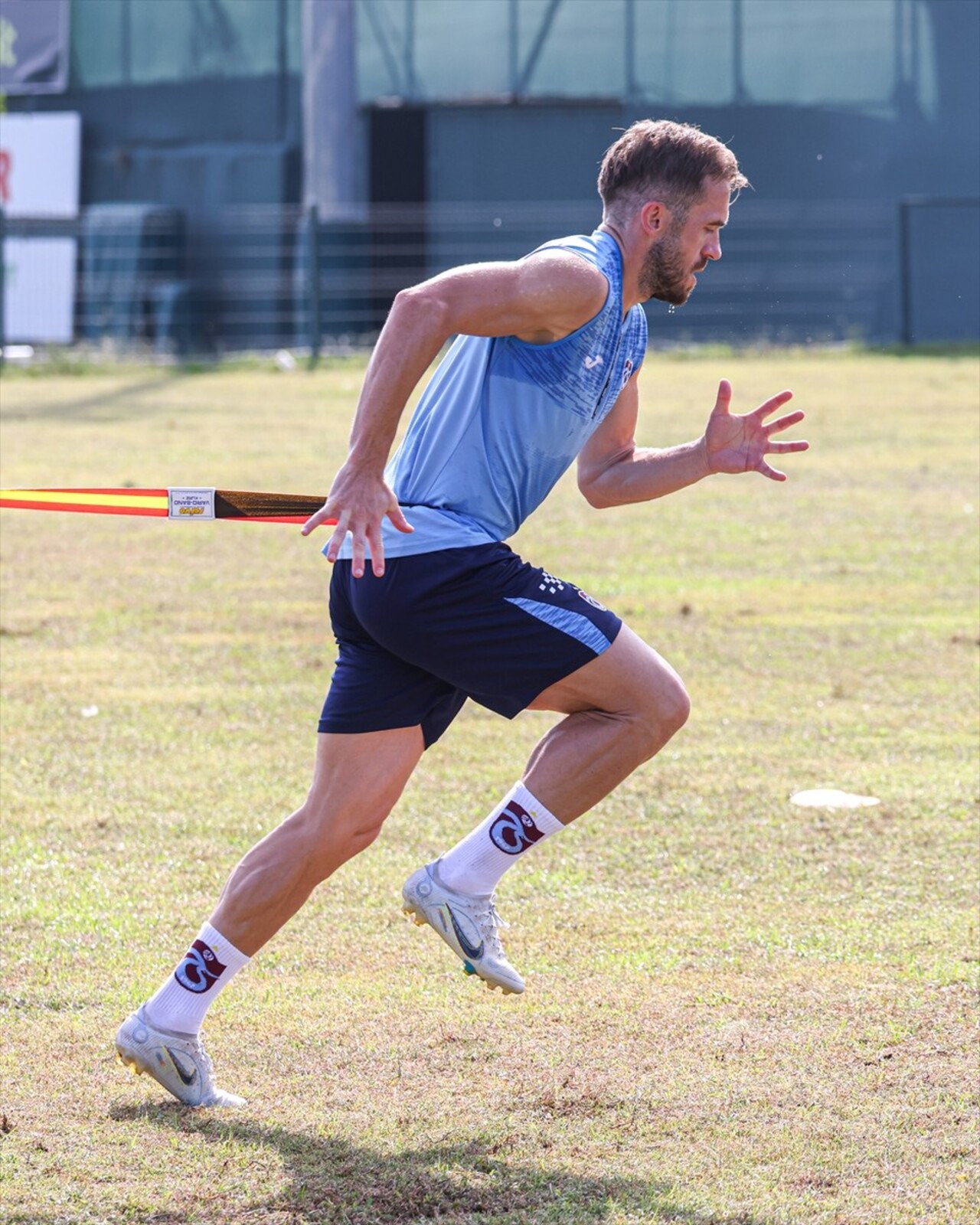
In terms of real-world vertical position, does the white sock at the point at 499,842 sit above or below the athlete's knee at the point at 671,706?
below

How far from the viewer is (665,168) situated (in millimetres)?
4203

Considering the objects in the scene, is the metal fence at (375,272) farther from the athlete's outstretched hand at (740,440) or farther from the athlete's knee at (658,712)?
the athlete's knee at (658,712)

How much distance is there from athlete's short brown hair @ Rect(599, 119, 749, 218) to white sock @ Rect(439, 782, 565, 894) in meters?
1.29

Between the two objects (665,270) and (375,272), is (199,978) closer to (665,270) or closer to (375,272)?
(665,270)

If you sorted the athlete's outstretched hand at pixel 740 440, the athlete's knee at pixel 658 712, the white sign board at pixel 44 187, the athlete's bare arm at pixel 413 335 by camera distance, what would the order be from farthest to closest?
the white sign board at pixel 44 187 < the athlete's outstretched hand at pixel 740 440 < the athlete's knee at pixel 658 712 < the athlete's bare arm at pixel 413 335

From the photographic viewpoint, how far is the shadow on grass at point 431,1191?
145 inches

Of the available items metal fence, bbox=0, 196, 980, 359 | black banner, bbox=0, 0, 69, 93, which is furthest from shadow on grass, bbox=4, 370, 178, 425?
black banner, bbox=0, 0, 69, 93

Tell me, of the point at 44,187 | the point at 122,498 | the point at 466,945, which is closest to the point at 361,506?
the point at 466,945

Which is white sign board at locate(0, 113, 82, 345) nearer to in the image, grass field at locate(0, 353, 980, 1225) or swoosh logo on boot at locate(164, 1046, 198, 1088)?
grass field at locate(0, 353, 980, 1225)

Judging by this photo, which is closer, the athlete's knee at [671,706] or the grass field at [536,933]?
the grass field at [536,933]

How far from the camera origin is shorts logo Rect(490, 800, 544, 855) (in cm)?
431

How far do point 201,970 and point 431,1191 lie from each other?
0.76 metres

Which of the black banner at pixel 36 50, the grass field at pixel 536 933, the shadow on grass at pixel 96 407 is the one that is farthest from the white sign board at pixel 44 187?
the grass field at pixel 536 933

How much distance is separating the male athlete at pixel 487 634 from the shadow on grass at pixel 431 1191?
0.36 meters
